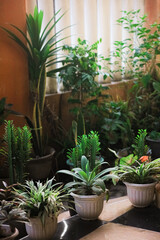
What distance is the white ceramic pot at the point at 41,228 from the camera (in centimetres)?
216

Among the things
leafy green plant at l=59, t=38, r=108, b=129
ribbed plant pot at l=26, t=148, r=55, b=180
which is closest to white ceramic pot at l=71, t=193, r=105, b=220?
ribbed plant pot at l=26, t=148, r=55, b=180

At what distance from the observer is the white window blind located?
4.66 meters

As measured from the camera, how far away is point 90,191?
2500mm

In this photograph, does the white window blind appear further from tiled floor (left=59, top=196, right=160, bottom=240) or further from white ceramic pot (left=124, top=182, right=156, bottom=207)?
tiled floor (left=59, top=196, right=160, bottom=240)

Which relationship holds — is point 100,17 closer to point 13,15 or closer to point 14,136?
point 13,15

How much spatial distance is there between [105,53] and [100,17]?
57 centimetres

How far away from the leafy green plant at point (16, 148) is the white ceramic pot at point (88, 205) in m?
0.80

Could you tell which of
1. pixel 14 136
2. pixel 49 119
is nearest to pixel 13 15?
pixel 49 119

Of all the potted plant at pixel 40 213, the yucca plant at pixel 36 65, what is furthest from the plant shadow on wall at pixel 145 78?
the potted plant at pixel 40 213

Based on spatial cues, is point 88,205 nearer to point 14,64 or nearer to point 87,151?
point 87,151

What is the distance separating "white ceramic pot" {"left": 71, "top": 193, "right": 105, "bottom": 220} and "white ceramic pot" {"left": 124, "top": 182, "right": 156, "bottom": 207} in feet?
1.05

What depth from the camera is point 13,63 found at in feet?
13.0

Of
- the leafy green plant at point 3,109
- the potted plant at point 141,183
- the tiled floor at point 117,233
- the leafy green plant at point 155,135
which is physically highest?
the leafy green plant at point 3,109

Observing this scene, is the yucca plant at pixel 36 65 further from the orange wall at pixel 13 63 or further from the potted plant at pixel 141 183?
the potted plant at pixel 141 183
